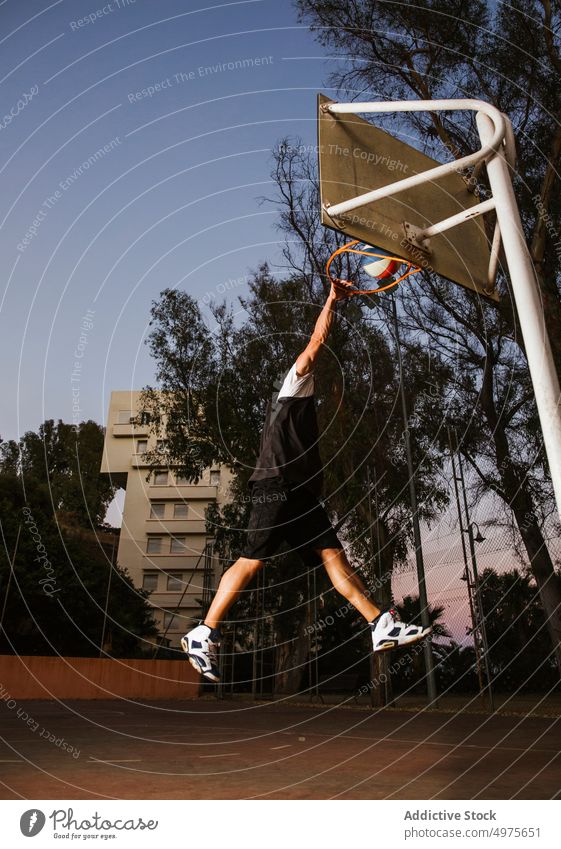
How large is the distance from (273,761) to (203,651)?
170 inches

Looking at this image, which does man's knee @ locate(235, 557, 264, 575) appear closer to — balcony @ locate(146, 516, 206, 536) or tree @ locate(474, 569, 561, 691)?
tree @ locate(474, 569, 561, 691)

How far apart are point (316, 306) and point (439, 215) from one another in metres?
14.9

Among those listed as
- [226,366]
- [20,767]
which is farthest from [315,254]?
[20,767]

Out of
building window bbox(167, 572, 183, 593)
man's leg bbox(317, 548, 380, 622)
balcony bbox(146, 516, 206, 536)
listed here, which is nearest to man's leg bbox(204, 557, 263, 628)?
man's leg bbox(317, 548, 380, 622)

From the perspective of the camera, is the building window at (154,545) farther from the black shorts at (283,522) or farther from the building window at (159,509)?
the black shorts at (283,522)

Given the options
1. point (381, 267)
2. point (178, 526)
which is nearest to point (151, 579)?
point (178, 526)

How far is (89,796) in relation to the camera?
4.99 meters

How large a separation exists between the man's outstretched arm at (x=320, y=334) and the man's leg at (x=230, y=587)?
1305 mm

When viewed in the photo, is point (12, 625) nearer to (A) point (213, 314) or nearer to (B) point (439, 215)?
(A) point (213, 314)

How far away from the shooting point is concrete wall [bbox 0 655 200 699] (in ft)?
76.6

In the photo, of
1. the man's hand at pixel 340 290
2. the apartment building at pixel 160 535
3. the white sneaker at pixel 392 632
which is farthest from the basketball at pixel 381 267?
the apartment building at pixel 160 535

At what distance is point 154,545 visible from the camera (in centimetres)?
A: 4909

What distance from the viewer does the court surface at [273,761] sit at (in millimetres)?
5375

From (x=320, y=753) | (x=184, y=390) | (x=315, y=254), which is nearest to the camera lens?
(x=320, y=753)
